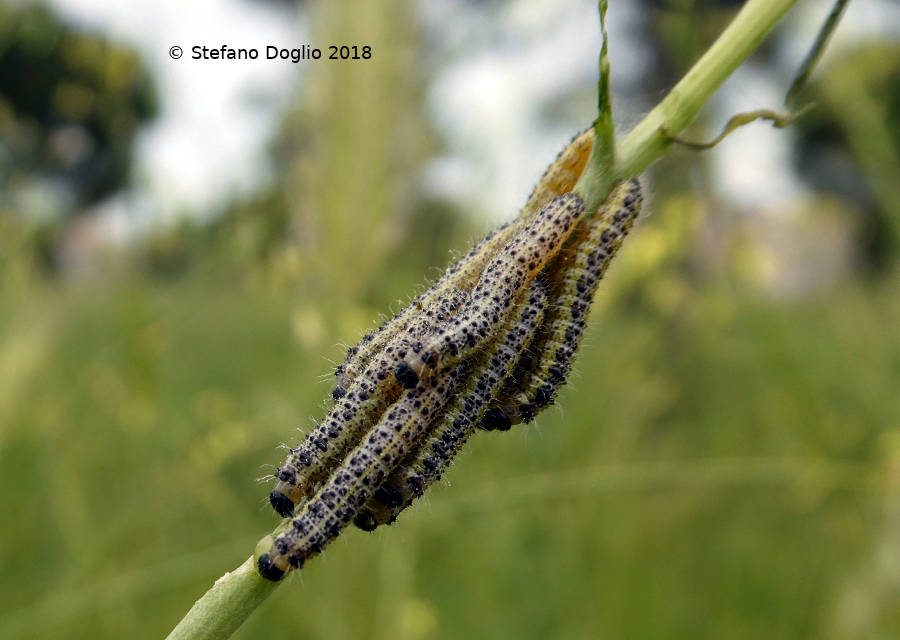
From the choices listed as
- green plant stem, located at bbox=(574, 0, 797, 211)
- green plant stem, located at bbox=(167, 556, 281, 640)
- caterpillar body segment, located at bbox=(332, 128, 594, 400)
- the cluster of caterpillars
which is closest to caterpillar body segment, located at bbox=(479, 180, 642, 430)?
the cluster of caterpillars

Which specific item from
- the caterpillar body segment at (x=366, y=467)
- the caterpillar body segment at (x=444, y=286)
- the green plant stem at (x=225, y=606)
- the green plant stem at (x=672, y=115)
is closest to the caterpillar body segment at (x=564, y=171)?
the caterpillar body segment at (x=444, y=286)

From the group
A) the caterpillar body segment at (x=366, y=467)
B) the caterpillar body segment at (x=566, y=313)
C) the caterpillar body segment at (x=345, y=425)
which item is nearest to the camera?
the caterpillar body segment at (x=366, y=467)

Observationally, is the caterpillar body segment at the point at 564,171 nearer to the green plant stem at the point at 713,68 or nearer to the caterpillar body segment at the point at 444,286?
the caterpillar body segment at the point at 444,286

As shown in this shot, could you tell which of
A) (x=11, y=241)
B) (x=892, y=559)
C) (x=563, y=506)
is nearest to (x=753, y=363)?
(x=892, y=559)

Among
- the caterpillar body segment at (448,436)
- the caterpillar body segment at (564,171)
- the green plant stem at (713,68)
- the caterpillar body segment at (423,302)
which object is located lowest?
the caterpillar body segment at (448,436)

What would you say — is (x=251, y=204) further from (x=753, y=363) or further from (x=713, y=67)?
(x=753, y=363)

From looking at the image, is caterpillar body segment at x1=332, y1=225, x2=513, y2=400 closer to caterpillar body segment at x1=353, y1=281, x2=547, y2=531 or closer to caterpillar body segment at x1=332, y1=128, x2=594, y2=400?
caterpillar body segment at x1=332, y1=128, x2=594, y2=400
